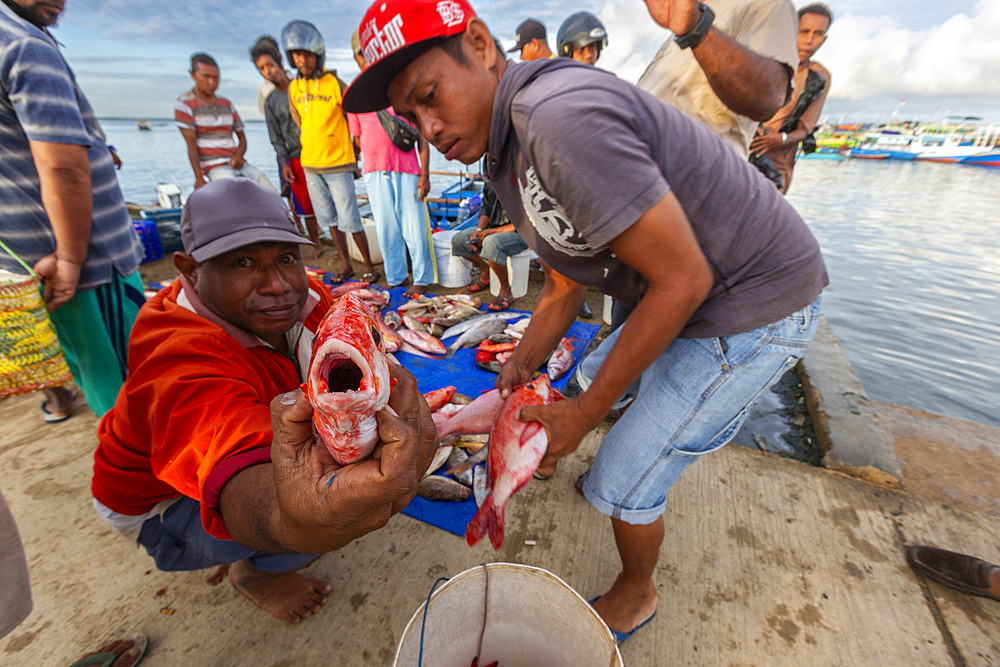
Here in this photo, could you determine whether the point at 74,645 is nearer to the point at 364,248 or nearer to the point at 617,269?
the point at 617,269

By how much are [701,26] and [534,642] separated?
8.84ft

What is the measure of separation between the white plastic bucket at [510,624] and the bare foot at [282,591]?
2.85 ft

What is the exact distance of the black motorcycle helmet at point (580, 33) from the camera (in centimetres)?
399

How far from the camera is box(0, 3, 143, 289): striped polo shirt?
192 cm

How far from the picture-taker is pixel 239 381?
1402 millimetres

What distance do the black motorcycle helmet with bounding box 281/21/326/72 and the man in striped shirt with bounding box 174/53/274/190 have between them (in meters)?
1.69

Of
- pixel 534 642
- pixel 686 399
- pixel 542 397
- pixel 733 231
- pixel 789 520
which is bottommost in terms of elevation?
pixel 789 520

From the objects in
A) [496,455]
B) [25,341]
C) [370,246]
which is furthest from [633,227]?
[370,246]

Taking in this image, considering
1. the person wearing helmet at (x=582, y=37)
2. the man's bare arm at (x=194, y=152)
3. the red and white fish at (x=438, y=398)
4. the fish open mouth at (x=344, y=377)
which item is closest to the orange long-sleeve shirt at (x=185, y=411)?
the fish open mouth at (x=344, y=377)

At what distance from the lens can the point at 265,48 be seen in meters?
5.88

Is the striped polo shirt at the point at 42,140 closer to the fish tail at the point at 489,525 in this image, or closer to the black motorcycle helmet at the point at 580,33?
the fish tail at the point at 489,525

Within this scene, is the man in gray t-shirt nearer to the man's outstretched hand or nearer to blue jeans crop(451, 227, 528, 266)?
the man's outstretched hand

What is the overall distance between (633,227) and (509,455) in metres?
1.11

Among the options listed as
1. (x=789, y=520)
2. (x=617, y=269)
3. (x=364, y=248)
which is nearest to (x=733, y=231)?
(x=617, y=269)
